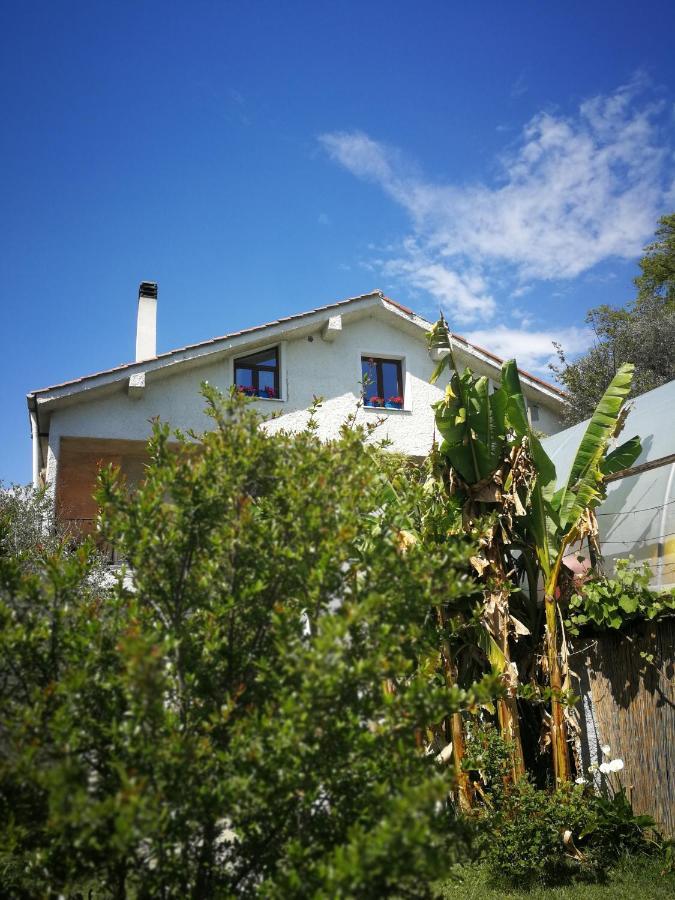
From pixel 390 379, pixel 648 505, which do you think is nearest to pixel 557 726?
pixel 648 505

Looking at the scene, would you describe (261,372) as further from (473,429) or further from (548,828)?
(548,828)

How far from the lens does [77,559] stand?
394 cm

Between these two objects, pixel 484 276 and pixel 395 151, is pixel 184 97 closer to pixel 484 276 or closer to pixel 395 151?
pixel 395 151

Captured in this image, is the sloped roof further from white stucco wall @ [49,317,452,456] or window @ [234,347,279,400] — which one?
window @ [234,347,279,400]

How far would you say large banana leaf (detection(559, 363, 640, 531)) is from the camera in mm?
8117

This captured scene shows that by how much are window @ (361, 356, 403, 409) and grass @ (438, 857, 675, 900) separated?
12.1 metres

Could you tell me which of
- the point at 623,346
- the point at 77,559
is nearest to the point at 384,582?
the point at 77,559

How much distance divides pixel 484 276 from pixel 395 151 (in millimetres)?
3668

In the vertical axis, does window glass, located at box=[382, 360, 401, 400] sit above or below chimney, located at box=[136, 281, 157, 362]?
below

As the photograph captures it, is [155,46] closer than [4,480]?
Yes

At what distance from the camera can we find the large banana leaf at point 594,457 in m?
8.12

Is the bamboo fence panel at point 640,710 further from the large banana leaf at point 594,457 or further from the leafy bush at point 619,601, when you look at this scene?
the large banana leaf at point 594,457

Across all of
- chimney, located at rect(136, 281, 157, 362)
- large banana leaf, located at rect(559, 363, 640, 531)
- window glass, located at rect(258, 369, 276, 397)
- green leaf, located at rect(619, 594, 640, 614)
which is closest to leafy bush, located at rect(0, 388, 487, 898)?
green leaf, located at rect(619, 594, 640, 614)

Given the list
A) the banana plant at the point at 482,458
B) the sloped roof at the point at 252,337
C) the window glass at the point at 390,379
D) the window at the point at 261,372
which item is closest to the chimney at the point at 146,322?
the sloped roof at the point at 252,337
